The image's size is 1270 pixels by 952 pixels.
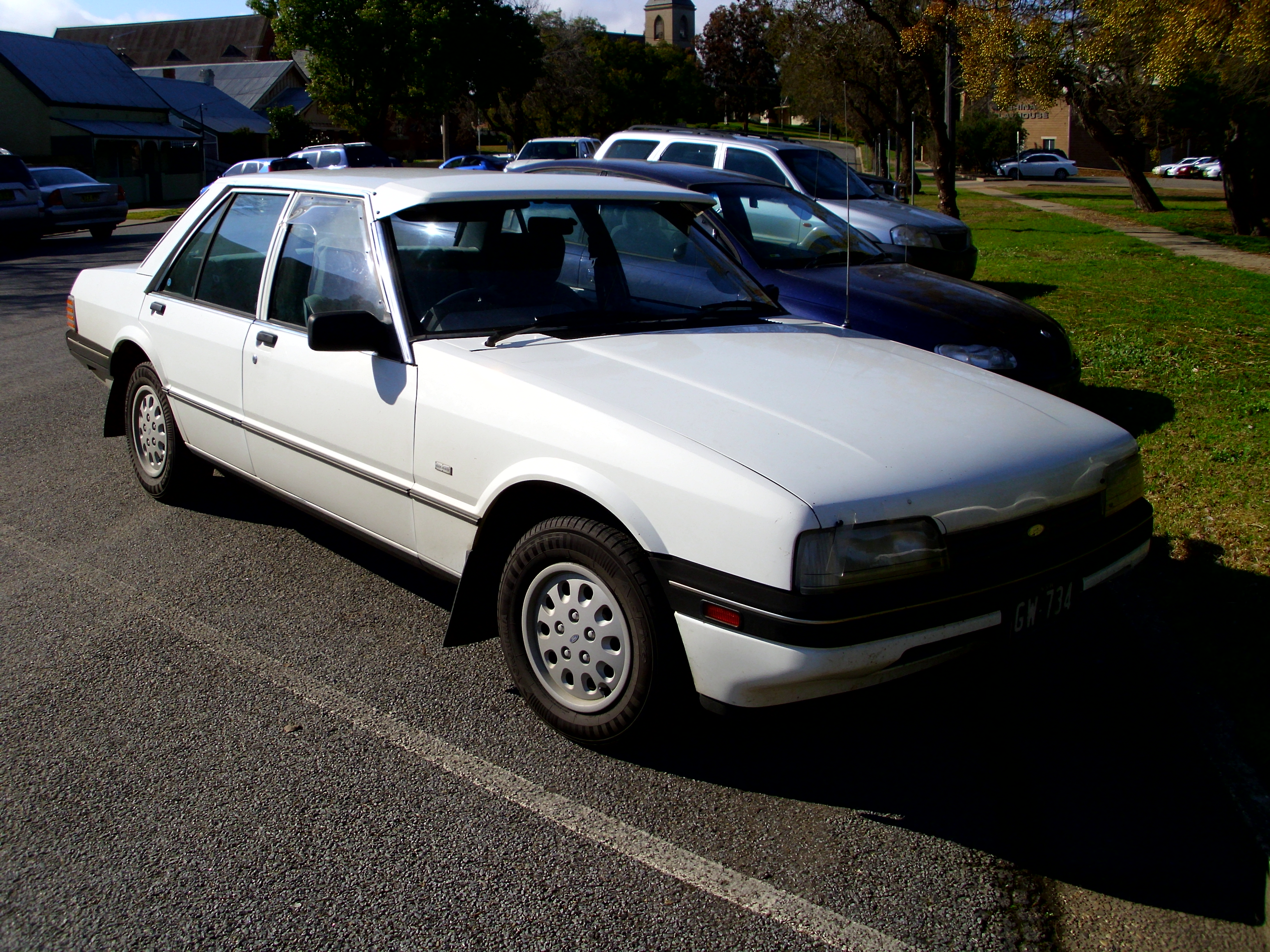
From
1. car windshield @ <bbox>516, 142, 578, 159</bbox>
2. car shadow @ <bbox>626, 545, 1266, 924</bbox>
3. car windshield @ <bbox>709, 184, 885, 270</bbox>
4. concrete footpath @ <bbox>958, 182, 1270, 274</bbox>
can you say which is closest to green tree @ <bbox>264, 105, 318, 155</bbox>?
car windshield @ <bbox>516, 142, 578, 159</bbox>

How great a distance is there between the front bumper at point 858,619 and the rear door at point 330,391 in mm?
1294

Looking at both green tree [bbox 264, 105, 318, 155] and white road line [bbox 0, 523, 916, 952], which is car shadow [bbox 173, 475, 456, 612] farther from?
green tree [bbox 264, 105, 318, 155]

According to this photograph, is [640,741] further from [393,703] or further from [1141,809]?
[1141,809]

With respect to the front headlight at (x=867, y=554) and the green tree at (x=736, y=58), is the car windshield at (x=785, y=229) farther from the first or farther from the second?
the green tree at (x=736, y=58)

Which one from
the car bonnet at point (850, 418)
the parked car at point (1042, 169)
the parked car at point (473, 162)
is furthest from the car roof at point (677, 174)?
the parked car at point (1042, 169)

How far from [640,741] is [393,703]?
3.05ft

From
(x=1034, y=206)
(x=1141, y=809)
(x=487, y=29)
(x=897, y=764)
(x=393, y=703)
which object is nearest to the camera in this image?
(x=1141, y=809)

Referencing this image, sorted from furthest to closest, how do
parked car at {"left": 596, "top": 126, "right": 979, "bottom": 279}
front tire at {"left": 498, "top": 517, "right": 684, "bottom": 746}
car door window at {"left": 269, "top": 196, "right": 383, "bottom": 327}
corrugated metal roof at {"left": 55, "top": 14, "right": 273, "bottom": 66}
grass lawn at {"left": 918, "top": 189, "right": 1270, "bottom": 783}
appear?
corrugated metal roof at {"left": 55, "top": 14, "right": 273, "bottom": 66}
parked car at {"left": 596, "top": 126, "right": 979, "bottom": 279}
grass lawn at {"left": 918, "top": 189, "right": 1270, "bottom": 783}
car door window at {"left": 269, "top": 196, "right": 383, "bottom": 327}
front tire at {"left": 498, "top": 517, "right": 684, "bottom": 746}

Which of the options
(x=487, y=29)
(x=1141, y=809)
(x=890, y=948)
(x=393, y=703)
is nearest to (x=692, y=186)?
(x=393, y=703)

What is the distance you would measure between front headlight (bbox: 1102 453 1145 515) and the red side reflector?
1.29 meters

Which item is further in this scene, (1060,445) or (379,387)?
(379,387)

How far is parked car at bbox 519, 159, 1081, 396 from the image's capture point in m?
6.48

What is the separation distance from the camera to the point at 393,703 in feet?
11.8

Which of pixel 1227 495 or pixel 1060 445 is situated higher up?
pixel 1060 445
